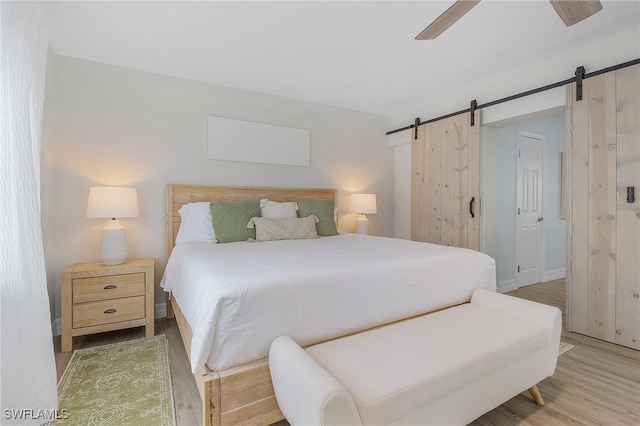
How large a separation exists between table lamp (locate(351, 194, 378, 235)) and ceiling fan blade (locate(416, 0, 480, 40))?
7.47 ft

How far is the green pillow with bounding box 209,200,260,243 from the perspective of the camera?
273 centimetres

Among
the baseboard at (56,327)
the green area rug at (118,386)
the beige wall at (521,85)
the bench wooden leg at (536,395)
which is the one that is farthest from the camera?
the baseboard at (56,327)

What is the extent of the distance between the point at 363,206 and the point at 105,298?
2844 millimetres

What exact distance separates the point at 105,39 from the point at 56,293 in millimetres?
2152

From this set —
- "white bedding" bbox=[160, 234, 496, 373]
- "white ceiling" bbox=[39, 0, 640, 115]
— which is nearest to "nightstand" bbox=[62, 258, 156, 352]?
"white bedding" bbox=[160, 234, 496, 373]

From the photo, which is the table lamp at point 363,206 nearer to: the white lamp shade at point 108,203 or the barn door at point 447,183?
the barn door at point 447,183

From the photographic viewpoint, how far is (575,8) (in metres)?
1.57

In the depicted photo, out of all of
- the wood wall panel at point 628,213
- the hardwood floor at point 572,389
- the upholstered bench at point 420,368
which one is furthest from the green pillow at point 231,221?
the wood wall panel at point 628,213

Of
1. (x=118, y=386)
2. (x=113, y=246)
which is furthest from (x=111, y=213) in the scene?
(x=118, y=386)

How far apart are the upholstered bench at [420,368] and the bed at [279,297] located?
0.09 m

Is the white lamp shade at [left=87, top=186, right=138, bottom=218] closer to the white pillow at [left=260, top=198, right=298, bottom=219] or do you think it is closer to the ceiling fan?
the white pillow at [left=260, top=198, right=298, bottom=219]

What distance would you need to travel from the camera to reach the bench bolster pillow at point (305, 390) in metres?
0.94

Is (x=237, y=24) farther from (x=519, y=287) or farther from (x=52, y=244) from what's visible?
(x=519, y=287)

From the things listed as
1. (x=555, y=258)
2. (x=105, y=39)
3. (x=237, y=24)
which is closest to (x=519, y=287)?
(x=555, y=258)
